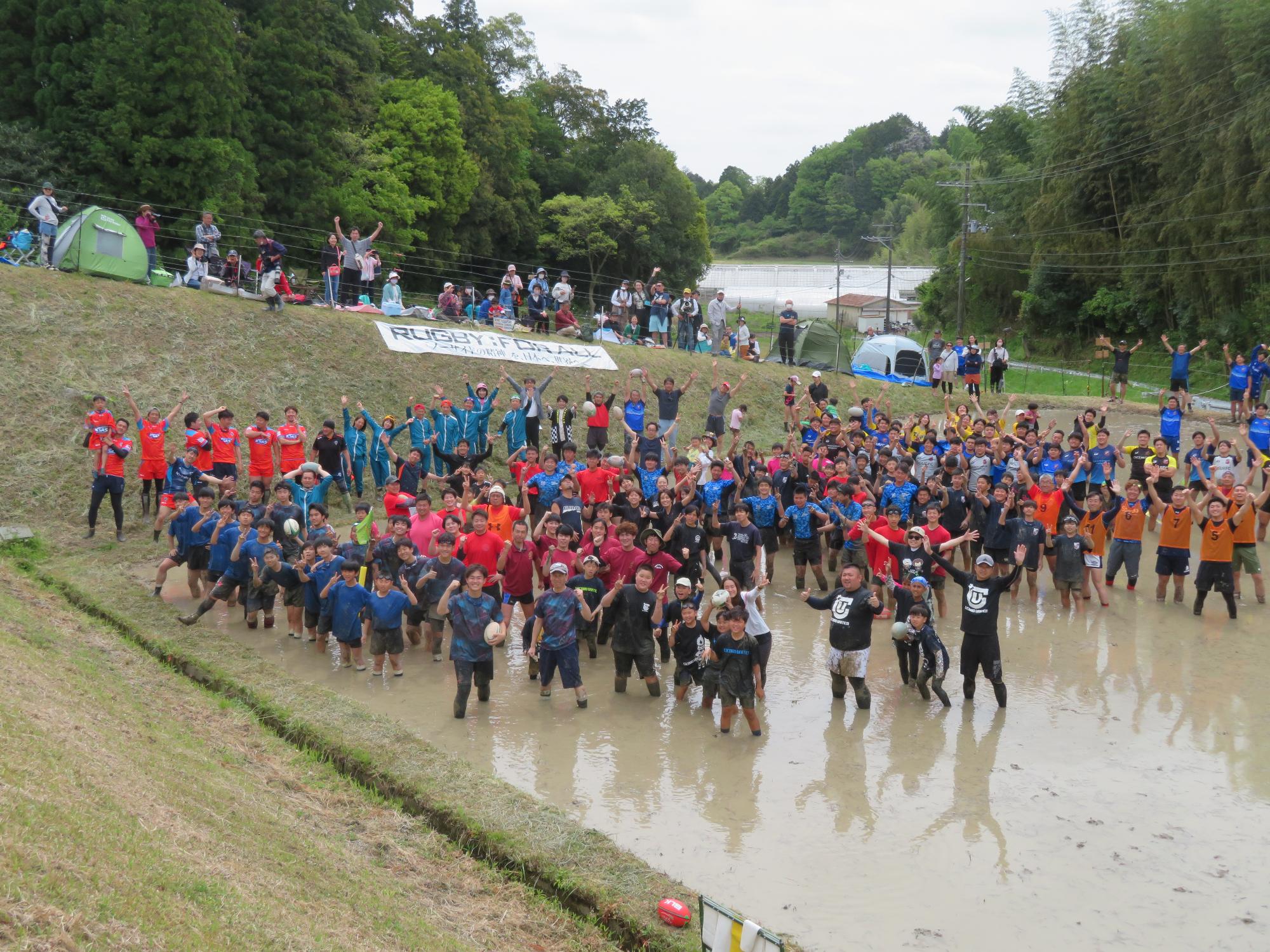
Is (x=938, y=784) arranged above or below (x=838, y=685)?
below

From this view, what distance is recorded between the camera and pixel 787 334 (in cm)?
2755

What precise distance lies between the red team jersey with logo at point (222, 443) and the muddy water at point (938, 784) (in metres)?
3.67

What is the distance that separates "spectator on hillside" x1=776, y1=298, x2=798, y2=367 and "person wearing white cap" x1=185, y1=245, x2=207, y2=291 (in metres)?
13.6

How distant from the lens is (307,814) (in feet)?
25.2

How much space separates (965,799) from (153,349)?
49.7 feet

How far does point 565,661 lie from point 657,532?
85.7 inches

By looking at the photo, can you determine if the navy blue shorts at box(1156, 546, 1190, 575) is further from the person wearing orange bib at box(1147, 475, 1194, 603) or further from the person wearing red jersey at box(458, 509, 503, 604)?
the person wearing red jersey at box(458, 509, 503, 604)

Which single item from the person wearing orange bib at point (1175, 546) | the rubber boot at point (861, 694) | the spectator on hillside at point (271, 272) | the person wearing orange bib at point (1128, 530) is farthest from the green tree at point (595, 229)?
the rubber boot at point (861, 694)

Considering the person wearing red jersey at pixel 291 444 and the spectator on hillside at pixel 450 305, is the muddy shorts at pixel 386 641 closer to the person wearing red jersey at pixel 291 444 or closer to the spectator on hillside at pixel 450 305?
the person wearing red jersey at pixel 291 444

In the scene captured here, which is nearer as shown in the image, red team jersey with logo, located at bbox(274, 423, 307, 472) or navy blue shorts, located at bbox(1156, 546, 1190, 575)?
navy blue shorts, located at bbox(1156, 546, 1190, 575)

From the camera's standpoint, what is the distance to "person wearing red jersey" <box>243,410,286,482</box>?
14711 millimetres

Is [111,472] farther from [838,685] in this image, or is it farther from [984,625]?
[984,625]

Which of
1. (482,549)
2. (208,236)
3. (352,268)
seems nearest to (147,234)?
(208,236)

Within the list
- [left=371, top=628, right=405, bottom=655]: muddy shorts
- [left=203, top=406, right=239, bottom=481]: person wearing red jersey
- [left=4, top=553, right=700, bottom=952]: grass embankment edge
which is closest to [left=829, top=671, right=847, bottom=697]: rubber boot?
[left=4, top=553, right=700, bottom=952]: grass embankment edge
